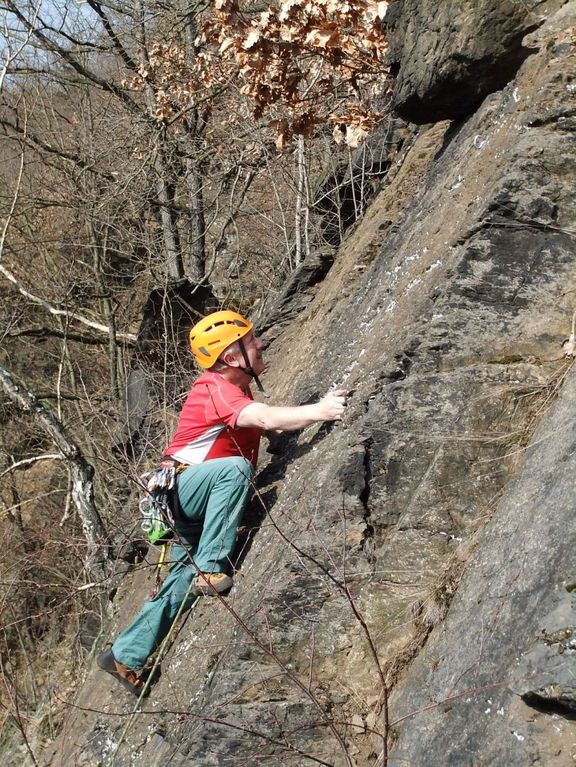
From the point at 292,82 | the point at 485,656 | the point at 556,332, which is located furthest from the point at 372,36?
the point at 485,656

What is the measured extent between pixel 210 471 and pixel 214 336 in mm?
762

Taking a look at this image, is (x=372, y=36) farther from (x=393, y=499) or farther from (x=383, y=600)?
(x=383, y=600)

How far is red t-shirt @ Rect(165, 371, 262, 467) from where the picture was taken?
179 inches

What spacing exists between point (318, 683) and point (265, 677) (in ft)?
0.77

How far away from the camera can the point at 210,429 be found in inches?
182

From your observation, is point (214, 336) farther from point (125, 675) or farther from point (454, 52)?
point (454, 52)

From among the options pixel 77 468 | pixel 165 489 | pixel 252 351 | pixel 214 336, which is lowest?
pixel 77 468

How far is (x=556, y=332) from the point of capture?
371 centimetres

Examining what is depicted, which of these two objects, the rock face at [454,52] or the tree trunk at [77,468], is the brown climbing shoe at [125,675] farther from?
the rock face at [454,52]

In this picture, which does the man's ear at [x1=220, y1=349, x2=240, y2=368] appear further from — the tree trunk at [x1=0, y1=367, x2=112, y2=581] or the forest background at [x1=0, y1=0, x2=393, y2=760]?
the forest background at [x1=0, y1=0, x2=393, y2=760]

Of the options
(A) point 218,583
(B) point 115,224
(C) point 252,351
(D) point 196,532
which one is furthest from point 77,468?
(B) point 115,224

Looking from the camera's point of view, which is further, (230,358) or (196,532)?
(196,532)

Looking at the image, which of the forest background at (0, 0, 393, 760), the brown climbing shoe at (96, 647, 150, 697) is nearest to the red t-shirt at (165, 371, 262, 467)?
the brown climbing shoe at (96, 647, 150, 697)

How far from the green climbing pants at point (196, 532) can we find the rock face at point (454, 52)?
240 centimetres
